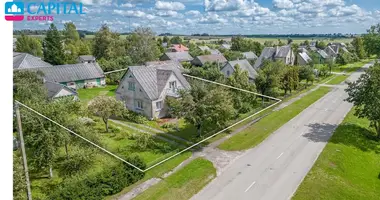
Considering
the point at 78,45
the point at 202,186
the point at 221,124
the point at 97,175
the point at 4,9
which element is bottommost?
the point at 202,186

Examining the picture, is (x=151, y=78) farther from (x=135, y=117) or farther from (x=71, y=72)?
(x=71, y=72)

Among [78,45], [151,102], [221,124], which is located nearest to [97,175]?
[221,124]

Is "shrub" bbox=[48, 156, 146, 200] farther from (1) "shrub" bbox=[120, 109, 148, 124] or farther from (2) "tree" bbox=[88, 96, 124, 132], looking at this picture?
(1) "shrub" bbox=[120, 109, 148, 124]

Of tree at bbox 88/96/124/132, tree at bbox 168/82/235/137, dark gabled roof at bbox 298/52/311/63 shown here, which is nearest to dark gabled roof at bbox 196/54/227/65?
dark gabled roof at bbox 298/52/311/63

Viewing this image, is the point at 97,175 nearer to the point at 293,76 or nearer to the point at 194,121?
the point at 194,121

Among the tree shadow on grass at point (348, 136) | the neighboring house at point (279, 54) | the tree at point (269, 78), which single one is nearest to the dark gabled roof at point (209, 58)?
the neighboring house at point (279, 54)

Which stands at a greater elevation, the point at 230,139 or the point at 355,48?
the point at 355,48
